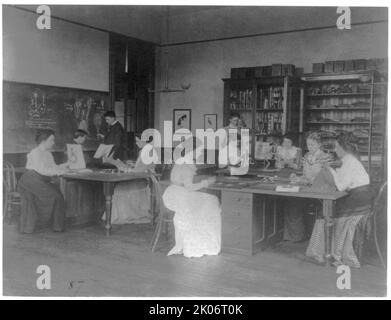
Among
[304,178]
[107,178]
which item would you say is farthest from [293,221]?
[107,178]

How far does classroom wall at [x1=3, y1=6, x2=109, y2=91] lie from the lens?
24.1ft

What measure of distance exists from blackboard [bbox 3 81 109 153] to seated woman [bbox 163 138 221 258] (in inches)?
135

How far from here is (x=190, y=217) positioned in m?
4.99

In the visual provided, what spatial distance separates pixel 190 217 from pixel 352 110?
4.47 m

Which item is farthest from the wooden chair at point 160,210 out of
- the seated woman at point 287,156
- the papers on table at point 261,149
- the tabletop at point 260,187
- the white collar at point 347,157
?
the papers on table at point 261,149

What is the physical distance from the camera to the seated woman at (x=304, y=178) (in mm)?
5262

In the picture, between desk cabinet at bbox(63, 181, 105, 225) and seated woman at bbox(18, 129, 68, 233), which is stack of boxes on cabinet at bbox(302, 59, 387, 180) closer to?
desk cabinet at bbox(63, 181, 105, 225)

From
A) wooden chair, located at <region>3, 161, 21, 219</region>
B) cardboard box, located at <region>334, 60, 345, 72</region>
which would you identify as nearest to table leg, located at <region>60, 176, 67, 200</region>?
wooden chair, located at <region>3, 161, 21, 219</region>

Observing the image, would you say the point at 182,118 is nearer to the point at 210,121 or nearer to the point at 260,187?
the point at 210,121

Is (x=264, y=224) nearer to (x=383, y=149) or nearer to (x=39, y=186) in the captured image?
(x=39, y=186)

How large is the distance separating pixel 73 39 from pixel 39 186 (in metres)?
3.33
